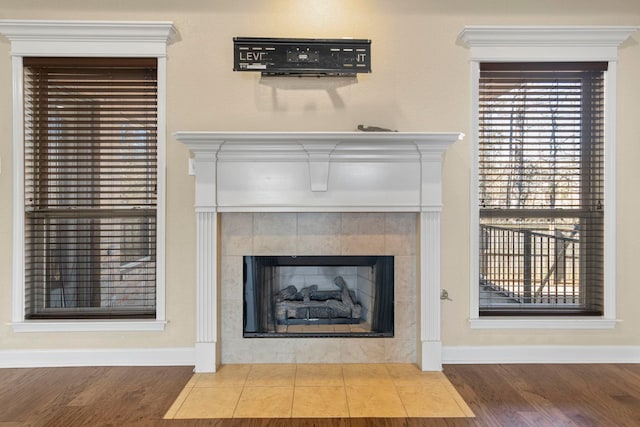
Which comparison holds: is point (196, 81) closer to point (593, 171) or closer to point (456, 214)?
point (456, 214)

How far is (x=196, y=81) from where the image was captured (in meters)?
2.93

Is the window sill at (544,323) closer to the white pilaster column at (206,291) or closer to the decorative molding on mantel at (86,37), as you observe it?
the white pilaster column at (206,291)

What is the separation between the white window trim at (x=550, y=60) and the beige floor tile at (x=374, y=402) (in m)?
0.87

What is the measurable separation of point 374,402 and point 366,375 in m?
0.36

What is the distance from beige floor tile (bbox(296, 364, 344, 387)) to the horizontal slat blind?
Answer: 1077 millimetres

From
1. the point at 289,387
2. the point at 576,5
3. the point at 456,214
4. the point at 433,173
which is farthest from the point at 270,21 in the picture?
the point at 289,387

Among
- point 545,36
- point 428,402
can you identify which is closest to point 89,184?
point 428,402

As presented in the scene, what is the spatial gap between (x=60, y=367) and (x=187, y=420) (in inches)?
49.6

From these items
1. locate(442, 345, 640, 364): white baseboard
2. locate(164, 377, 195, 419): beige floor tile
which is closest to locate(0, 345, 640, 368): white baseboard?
locate(442, 345, 640, 364): white baseboard

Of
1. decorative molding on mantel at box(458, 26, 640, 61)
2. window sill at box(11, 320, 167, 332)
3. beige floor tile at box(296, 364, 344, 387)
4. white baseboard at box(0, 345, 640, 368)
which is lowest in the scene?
beige floor tile at box(296, 364, 344, 387)

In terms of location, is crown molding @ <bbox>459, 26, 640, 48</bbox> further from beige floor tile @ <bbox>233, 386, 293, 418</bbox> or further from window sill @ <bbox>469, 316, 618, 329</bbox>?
beige floor tile @ <bbox>233, 386, 293, 418</bbox>

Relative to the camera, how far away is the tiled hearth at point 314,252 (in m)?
2.90

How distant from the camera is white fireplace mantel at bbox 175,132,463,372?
2736 mm

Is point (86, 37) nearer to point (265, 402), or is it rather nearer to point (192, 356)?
point (192, 356)
